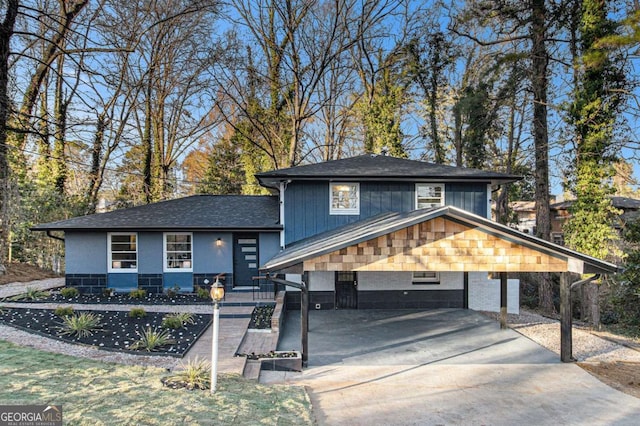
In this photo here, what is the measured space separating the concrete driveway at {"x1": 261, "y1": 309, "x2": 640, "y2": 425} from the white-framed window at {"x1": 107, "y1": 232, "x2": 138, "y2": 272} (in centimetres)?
645

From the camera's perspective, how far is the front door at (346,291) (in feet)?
39.4

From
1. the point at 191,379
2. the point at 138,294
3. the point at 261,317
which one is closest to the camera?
the point at 191,379

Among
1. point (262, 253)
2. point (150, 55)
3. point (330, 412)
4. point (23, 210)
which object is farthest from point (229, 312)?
point (150, 55)

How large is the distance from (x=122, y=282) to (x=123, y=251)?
1068 mm

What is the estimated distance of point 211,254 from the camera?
12.6 m

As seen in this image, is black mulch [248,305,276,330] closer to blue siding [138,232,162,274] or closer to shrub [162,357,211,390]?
shrub [162,357,211,390]

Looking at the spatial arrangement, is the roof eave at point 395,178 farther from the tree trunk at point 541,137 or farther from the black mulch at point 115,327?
the black mulch at point 115,327

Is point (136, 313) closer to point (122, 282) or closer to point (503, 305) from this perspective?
point (122, 282)

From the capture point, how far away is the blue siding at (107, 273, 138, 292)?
1244 cm

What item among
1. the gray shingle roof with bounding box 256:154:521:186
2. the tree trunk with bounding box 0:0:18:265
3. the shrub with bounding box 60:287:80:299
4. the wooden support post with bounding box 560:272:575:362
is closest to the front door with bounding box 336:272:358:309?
the gray shingle roof with bounding box 256:154:521:186

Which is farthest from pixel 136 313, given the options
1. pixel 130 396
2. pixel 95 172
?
pixel 95 172

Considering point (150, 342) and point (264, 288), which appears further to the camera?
point (264, 288)

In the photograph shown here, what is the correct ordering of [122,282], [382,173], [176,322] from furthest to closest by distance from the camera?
[122,282] < [382,173] < [176,322]

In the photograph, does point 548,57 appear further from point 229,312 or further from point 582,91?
point 229,312
